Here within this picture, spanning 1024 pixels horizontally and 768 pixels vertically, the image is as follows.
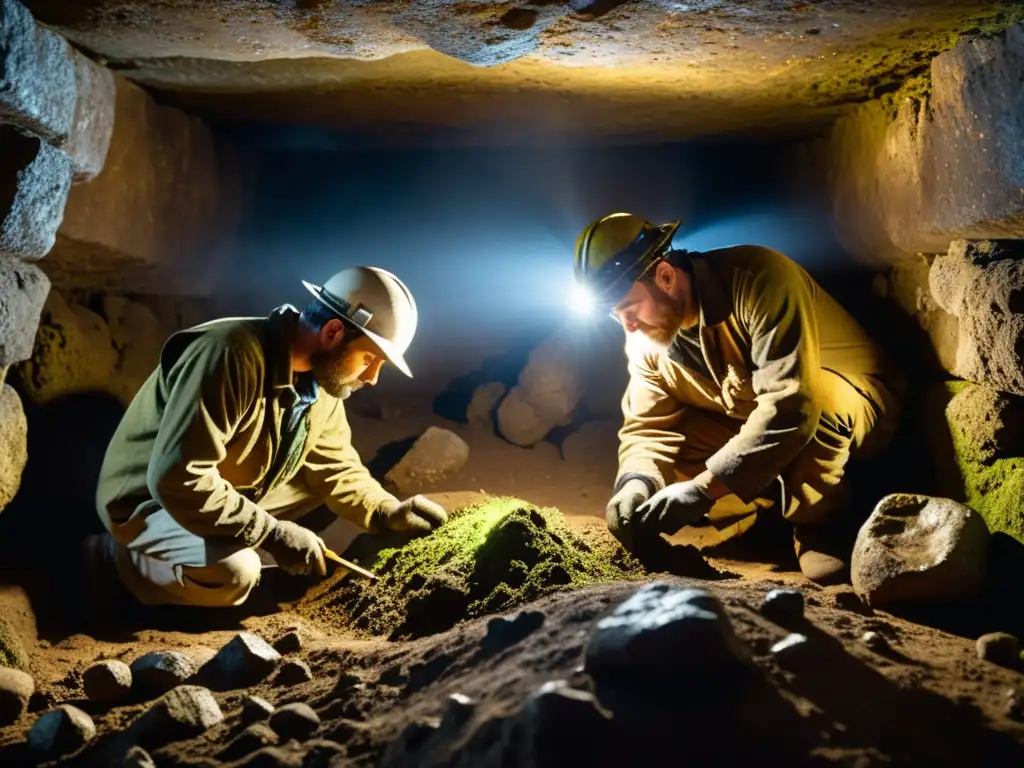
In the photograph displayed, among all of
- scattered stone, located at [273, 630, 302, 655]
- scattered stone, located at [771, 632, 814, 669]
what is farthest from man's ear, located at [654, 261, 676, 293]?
scattered stone, located at [273, 630, 302, 655]

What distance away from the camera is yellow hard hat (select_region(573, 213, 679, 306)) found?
371 centimetres

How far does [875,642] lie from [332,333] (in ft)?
7.67

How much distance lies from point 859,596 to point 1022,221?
1484 mm

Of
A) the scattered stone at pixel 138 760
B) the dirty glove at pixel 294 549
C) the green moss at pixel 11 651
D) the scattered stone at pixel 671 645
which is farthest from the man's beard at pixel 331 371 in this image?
the scattered stone at pixel 671 645

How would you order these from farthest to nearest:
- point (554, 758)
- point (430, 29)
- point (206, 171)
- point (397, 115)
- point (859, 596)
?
point (206, 171), point (397, 115), point (859, 596), point (430, 29), point (554, 758)

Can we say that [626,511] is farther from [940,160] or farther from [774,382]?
[940,160]

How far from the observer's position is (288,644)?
318 centimetres

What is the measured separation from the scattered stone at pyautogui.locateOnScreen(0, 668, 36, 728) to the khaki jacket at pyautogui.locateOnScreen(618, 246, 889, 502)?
8.40ft

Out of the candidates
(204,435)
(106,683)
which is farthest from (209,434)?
(106,683)

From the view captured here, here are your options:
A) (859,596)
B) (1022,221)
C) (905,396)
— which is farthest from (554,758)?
(905,396)

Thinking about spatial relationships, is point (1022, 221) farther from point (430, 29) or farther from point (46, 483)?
point (46, 483)

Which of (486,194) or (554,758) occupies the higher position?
(486,194)

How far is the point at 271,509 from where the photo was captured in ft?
13.9

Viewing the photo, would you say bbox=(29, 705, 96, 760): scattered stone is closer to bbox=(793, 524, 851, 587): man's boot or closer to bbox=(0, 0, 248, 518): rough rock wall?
bbox=(0, 0, 248, 518): rough rock wall
